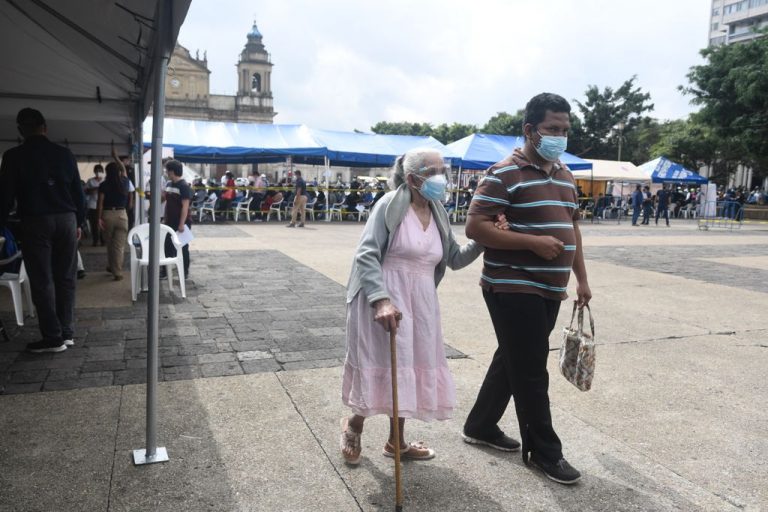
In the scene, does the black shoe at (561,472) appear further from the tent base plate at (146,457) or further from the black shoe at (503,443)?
the tent base plate at (146,457)

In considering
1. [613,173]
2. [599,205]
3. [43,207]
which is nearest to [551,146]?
[43,207]

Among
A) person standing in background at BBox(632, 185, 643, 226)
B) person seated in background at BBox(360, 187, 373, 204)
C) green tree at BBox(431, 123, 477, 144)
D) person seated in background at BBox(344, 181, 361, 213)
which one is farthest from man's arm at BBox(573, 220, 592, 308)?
green tree at BBox(431, 123, 477, 144)

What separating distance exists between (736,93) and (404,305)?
1220 inches

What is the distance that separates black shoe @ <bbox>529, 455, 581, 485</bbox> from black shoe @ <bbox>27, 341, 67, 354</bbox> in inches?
149

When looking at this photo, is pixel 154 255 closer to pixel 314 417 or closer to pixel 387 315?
pixel 387 315

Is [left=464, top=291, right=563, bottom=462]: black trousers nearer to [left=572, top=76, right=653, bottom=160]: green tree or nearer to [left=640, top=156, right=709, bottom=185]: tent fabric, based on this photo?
[left=640, top=156, right=709, bottom=185]: tent fabric

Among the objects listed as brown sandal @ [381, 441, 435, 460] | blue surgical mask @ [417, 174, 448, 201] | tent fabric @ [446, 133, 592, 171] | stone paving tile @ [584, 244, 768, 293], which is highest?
tent fabric @ [446, 133, 592, 171]

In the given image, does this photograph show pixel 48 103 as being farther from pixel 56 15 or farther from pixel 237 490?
pixel 237 490

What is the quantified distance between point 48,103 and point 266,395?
459 cm

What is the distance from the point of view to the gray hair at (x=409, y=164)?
2941 millimetres

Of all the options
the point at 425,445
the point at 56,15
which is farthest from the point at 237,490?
the point at 56,15

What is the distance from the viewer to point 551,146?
2.89 meters

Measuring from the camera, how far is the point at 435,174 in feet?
9.59

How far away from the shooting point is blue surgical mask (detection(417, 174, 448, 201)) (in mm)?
2918
